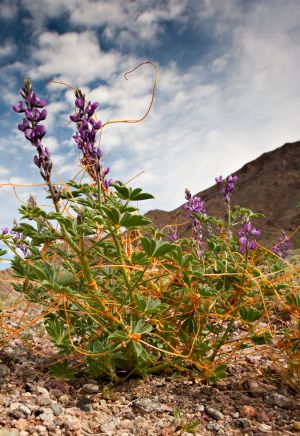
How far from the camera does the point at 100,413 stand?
102 inches

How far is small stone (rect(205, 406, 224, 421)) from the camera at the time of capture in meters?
2.59

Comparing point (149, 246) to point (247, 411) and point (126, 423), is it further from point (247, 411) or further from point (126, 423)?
point (247, 411)

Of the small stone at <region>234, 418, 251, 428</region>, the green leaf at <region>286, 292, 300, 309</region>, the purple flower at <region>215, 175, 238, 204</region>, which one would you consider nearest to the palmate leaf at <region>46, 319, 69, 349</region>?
the small stone at <region>234, 418, 251, 428</region>

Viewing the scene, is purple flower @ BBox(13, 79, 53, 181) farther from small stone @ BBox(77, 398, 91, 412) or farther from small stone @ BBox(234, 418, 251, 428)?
small stone @ BBox(234, 418, 251, 428)

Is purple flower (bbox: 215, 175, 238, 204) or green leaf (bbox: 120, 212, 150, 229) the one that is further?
purple flower (bbox: 215, 175, 238, 204)

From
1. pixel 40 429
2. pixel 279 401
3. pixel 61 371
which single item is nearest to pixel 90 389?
pixel 61 371

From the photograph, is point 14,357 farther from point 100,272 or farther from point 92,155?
point 92,155

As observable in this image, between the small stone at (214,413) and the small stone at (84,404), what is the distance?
739 millimetres

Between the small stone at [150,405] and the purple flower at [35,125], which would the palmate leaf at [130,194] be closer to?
the purple flower at [35,125]

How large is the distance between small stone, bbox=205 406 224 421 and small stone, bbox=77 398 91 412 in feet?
2.42

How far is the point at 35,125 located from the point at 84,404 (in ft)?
5.71

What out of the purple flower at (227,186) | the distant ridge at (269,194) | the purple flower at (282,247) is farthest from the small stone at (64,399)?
the distant ridge at (269,194)

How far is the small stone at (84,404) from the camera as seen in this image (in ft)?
8.56

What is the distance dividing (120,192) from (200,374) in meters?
1.47
